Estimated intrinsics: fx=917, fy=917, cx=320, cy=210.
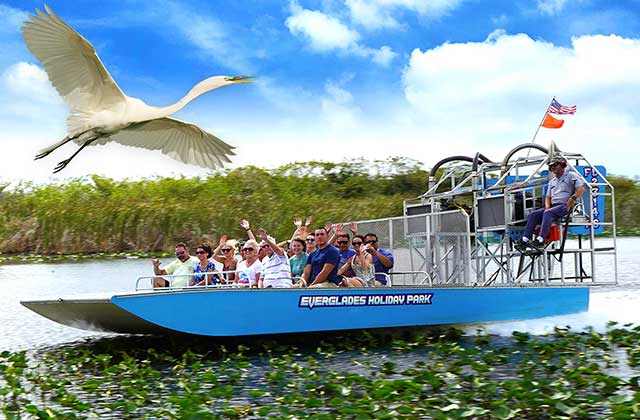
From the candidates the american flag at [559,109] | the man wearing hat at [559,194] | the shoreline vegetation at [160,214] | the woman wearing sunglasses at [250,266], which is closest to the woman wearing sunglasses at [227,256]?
the woman wearing sunglasses at [250,266]

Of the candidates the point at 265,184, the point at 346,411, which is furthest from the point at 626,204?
the point at 346,411

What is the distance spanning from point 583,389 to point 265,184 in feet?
102

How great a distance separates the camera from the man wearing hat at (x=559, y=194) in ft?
36.7

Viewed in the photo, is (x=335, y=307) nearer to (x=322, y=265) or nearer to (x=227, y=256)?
(x=322, y=265)

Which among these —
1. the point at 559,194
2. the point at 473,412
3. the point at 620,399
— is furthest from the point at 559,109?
the point at 473,412

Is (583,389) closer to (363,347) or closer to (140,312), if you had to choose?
(363,347)

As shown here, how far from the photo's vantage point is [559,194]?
11242mm

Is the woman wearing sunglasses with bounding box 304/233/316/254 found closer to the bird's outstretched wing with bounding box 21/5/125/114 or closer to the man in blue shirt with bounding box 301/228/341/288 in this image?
the man in blue shirt with bounding box 301/228/341/288

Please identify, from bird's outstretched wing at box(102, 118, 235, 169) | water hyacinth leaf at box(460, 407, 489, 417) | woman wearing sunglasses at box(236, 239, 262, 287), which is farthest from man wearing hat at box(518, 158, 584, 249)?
water hyacinth leaf at box(460, 407, 489, 417)

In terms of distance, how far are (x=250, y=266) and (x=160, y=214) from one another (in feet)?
71.4

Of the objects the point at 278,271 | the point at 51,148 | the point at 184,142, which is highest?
the point at 184,142

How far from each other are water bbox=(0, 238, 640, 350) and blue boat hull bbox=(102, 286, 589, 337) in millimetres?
249

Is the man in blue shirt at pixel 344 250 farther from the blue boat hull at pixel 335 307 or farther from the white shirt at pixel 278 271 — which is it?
the white shirt at pixel 278 271

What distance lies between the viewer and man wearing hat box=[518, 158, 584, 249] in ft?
36.7
